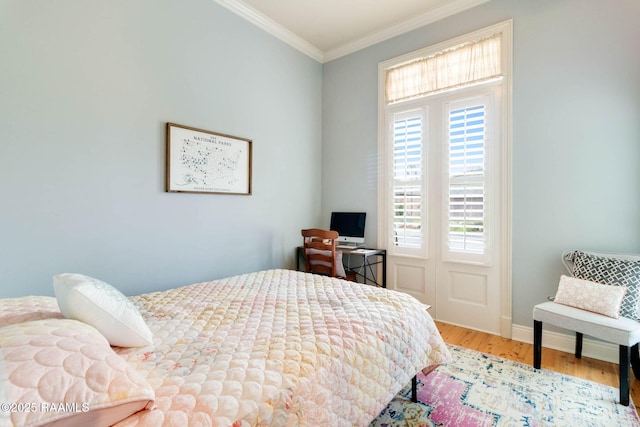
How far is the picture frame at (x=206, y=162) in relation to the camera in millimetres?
2568

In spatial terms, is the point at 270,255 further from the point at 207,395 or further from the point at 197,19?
the point at 207,395

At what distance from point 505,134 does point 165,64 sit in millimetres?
2981

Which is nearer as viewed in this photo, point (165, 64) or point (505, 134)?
point (165, 64)

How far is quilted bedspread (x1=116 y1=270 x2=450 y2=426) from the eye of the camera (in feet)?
2.90

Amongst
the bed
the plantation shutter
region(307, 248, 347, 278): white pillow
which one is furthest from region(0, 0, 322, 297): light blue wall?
the plantation shutter

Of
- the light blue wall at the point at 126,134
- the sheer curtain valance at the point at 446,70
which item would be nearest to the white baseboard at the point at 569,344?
the sheer curtain valance at the point at 446,70

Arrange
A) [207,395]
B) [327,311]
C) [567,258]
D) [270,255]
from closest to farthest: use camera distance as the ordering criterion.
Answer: [207,395] → [327,311] → [567,258] → [270,255]

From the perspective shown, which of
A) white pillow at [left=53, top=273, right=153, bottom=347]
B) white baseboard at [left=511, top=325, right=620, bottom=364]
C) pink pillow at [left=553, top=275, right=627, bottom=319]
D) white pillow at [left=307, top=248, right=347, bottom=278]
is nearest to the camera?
white pillow at [left=53, top=273, right=153, bottom=347]

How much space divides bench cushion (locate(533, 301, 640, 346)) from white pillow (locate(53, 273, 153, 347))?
2.47 meters

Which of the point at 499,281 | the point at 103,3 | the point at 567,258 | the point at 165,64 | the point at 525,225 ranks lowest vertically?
the point at 499,281

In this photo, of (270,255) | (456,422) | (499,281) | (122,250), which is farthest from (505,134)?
(122,250)

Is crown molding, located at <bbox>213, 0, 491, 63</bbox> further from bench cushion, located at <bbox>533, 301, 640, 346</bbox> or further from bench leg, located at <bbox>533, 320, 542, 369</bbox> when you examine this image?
bench leg, located at <bbox>533, 320, 542, 369</bbox>

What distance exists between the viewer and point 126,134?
230 cm

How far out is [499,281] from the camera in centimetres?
286
